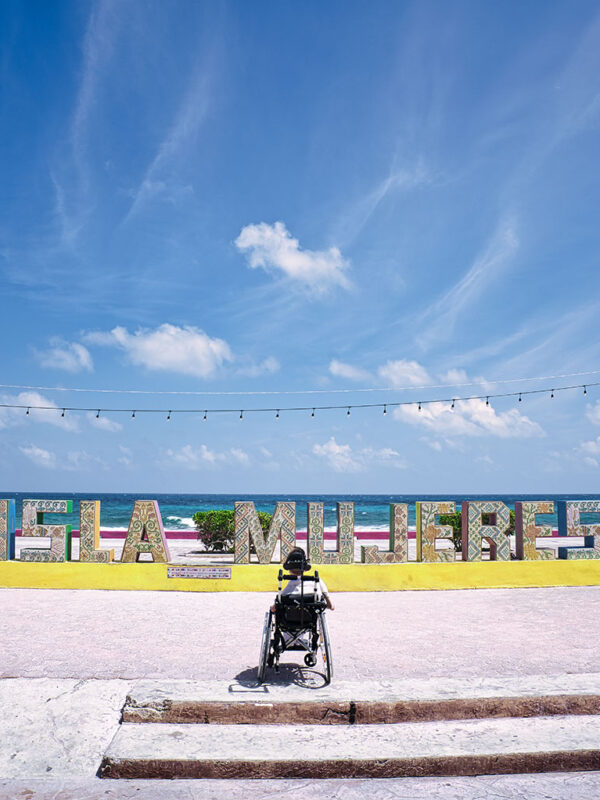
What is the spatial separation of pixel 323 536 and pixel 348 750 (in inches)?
299

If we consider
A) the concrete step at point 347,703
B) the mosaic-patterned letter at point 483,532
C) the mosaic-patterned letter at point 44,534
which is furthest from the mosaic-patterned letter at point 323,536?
the concrete step at point 347,703

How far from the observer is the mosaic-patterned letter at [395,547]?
12.4 metres

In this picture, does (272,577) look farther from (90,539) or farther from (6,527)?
(6,527)

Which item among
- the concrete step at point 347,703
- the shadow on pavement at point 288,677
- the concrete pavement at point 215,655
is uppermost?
the concrete step at point 347,703

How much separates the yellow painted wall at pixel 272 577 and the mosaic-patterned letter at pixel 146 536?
291 millimetres

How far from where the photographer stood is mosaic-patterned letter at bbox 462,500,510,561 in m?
12.7

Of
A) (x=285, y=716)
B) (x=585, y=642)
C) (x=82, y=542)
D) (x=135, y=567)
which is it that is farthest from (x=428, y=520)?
(x=285, y=716)

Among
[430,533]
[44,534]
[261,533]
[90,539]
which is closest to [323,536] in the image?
[261,533]

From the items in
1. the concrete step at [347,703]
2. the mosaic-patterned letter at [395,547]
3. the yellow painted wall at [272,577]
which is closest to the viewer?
the concrete step at [347,703]

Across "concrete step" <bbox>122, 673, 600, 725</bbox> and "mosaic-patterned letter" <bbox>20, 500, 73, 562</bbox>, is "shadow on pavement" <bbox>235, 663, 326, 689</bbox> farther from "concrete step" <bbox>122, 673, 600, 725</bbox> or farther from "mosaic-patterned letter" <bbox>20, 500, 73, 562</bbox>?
"mosaic-patterned letter" <bbox>20, 500, 73, 562</bbox>

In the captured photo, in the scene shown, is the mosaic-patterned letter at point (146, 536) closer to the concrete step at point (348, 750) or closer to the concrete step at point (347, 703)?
the concrete step at point (347, 703)

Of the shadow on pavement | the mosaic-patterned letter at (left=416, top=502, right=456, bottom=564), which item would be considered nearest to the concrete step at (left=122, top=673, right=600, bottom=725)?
the shadow on pavement

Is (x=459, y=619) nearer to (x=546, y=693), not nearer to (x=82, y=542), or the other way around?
(x=546, y=693)

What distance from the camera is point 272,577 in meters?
12.0
